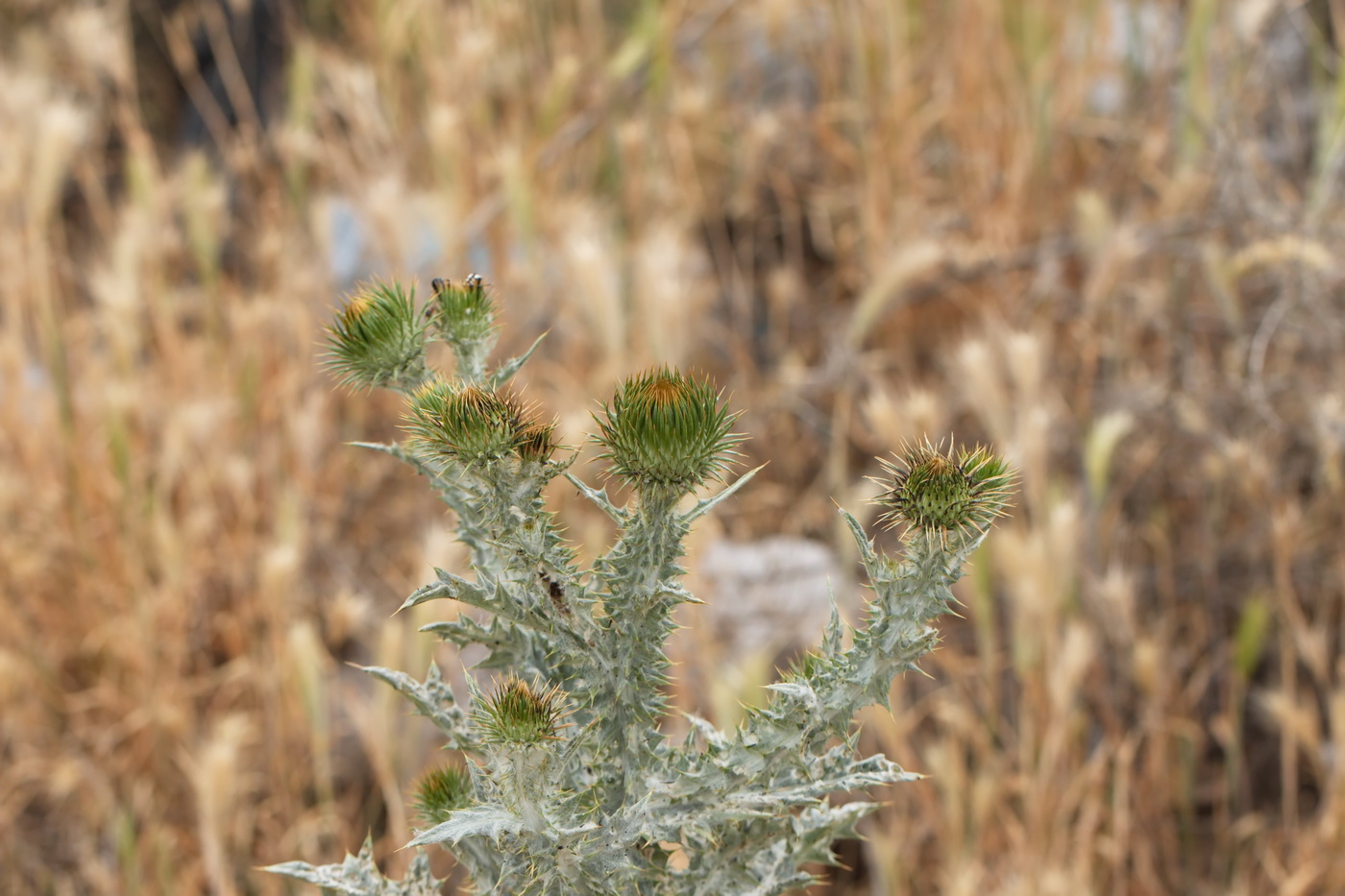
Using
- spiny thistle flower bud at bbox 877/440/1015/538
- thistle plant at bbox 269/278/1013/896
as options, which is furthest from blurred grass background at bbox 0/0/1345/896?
spiny thistle flower bud at bbox 877/440/1015/538

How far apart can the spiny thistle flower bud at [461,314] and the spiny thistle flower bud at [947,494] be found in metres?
0.28

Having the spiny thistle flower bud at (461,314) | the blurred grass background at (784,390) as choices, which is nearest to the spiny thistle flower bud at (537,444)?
the spiny thistle flower bud at (461,314)

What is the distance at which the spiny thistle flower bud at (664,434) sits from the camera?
2.06 feet

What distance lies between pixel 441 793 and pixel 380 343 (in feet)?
1.02

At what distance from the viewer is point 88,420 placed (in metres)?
2.56

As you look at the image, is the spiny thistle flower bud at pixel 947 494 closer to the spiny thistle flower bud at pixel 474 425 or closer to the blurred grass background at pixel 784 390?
the spiny thistle flower bud at pixel 474 425

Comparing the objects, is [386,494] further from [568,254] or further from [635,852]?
[635,852]

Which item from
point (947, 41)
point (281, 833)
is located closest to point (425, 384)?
point (281, 833)

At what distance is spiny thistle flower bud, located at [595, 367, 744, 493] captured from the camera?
629 millimetres

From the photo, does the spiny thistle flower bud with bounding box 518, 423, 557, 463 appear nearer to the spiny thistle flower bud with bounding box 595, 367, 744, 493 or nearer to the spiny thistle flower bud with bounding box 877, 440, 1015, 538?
the spiny thistle flower bud with bounding box 595, 367, 744, 493

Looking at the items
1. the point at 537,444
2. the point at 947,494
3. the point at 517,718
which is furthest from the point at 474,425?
the point at 947,494

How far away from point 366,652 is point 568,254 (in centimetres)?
101

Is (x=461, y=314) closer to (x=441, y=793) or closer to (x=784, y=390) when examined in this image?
(x=441, y=793)

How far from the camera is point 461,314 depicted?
2.39 feet
